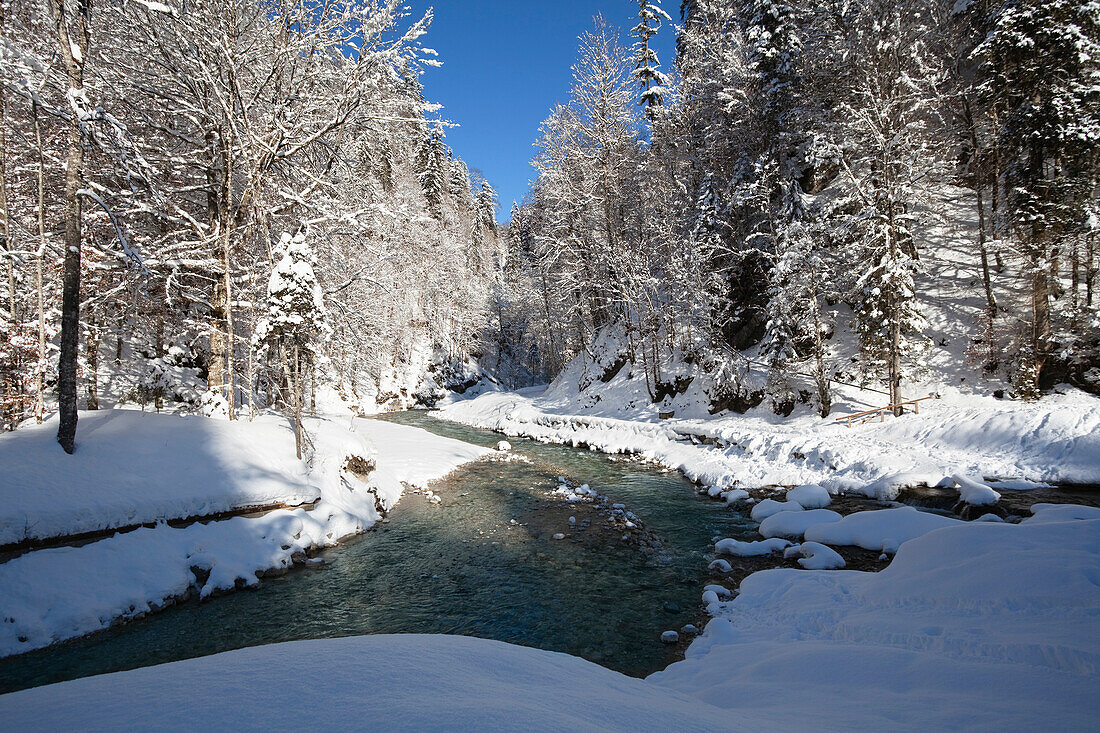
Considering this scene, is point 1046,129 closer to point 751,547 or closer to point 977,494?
point 977,494

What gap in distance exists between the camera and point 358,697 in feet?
9.13

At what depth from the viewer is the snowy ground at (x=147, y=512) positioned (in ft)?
21.7

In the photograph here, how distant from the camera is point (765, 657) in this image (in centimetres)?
510

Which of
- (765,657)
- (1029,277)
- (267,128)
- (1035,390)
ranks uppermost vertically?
(267,128)

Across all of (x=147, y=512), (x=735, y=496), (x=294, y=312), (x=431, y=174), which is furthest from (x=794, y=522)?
(x=431, y=174)

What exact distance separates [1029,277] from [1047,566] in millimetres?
17317

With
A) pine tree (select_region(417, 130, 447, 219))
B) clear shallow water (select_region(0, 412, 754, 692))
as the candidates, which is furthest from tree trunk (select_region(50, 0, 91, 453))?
pine tree (select_region(417, 130, 447, 219))

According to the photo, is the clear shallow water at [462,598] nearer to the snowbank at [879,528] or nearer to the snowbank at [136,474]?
the snowbank at [879,528]

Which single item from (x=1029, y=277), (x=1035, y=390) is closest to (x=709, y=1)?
(x=1029, y=277)

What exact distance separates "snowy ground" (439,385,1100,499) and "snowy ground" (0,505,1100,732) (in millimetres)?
7140

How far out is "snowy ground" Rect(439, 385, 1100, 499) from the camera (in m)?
11.0

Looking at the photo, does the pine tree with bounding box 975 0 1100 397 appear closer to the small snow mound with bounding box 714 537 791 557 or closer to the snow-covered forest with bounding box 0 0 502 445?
the small snow mound with bounding box 714 537 791 557

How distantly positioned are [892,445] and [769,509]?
557 cm

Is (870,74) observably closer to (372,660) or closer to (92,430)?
(372,660)
